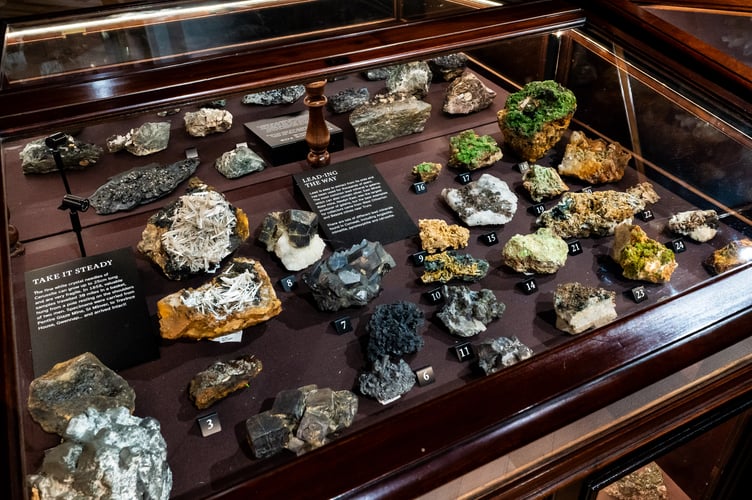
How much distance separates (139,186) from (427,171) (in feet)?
3.21

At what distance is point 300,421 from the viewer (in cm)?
145

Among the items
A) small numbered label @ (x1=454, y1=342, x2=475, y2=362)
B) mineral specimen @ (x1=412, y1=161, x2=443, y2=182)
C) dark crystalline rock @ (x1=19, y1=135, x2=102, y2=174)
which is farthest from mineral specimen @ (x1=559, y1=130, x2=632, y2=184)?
dark crystalline rock @ (x1=19, y1=135, x2=102, y2=174)

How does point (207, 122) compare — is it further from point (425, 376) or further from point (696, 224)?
point (696, 224)

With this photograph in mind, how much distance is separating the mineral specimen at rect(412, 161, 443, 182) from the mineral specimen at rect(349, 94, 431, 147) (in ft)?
0.81

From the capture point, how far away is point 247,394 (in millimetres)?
1577

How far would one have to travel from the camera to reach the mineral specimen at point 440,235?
2.02 metres

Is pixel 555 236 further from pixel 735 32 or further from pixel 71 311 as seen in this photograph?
pixel 71 311

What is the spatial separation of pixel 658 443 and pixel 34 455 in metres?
1.32

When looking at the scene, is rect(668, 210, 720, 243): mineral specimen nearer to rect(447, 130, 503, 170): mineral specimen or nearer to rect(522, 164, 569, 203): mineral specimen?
rect(522, 164, 569, 203): mineral specimen

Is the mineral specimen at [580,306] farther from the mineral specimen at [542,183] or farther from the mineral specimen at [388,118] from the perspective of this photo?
the mineral specimen at [388,118]

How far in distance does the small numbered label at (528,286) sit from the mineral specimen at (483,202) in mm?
322

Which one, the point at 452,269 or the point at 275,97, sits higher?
the point at 275,97

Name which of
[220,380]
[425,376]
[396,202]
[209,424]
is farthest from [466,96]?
[209,424]

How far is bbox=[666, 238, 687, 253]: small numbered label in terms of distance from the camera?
1.99m
